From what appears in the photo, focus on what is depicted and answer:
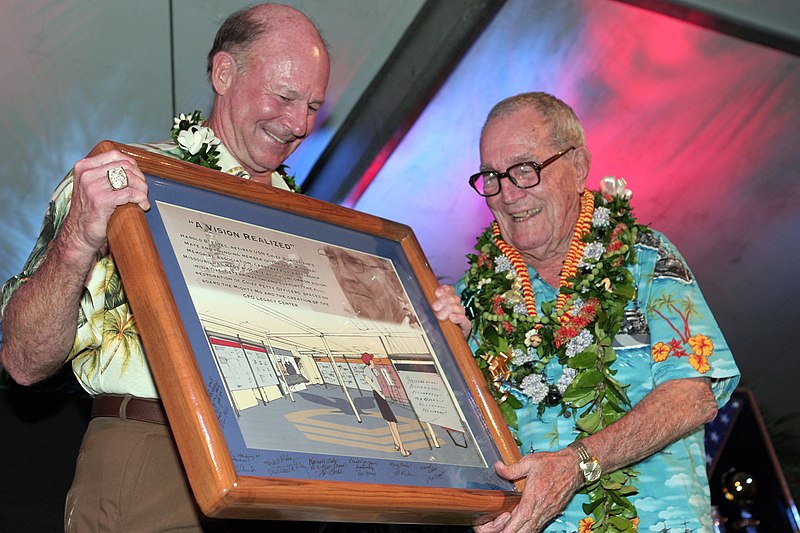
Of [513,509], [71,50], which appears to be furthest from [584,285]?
[71,50]

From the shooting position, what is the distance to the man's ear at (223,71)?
2.69m

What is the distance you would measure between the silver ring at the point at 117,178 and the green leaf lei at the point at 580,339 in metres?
1.40

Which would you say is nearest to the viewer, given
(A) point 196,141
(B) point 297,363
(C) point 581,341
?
(B) point 297,363

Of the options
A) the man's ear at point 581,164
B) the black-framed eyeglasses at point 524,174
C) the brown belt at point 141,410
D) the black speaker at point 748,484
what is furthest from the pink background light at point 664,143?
the brown belt at point 141,410

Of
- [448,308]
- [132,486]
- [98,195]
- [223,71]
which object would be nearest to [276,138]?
[223,71]

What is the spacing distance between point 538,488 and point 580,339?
2.11 feet

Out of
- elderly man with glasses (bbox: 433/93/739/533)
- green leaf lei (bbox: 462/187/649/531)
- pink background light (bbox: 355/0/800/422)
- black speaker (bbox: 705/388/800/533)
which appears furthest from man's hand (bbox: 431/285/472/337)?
black speaker (bbox: 705/388/800/533)

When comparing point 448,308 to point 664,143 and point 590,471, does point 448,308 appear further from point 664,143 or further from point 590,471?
point 664,143

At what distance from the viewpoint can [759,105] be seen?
18.2ft

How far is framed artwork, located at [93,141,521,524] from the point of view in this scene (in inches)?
67.2

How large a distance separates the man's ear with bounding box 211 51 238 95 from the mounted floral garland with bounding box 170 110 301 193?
0.14 meters

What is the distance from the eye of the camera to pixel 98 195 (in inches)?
73.7

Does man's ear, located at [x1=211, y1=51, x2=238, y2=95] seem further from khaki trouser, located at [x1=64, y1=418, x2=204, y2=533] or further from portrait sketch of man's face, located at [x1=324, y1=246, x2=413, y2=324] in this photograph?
khaki trouser, located at [x1=64, y1=418, x2=204, y2=533]

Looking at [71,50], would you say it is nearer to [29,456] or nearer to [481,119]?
[29,456]
